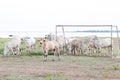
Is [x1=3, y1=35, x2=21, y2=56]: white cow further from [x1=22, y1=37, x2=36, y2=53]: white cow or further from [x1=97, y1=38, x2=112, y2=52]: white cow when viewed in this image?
[x1=97, y1=38, x2=112, y2=52]: white cow

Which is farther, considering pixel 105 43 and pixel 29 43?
pixel 29 43

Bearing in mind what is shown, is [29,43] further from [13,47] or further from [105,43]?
[105,43]

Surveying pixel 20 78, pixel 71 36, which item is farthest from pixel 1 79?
pixel 71 36

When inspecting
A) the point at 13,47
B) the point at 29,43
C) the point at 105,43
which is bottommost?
the point at 13,47

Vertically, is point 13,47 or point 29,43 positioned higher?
point 29,43

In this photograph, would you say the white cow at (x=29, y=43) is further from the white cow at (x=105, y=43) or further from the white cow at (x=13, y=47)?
the white cow at (x=105, y=43)

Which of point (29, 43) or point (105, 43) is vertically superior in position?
point (29, 43)

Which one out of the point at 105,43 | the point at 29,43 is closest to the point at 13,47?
the point at 29,43

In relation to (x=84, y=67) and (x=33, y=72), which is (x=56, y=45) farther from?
(x=33, y=72)

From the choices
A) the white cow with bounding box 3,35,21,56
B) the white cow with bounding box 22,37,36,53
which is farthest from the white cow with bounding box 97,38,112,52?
the white cow with bounding box 3,35,21,56

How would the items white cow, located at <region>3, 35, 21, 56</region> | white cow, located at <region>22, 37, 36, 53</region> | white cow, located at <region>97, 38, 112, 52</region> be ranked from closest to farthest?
white cow, located at <region>3, 35, 21, 56</region> < white cow, located at <region>97, 38, 112, 52</region> < white cow, located at <region>22, 37, 36, 53</region>

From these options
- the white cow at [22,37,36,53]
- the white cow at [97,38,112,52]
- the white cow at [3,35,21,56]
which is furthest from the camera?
the white cow at [22,37,36,53]

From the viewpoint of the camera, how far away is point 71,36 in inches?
1518

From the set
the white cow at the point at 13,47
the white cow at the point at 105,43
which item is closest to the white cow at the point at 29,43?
the white cow at the point at 13,47
